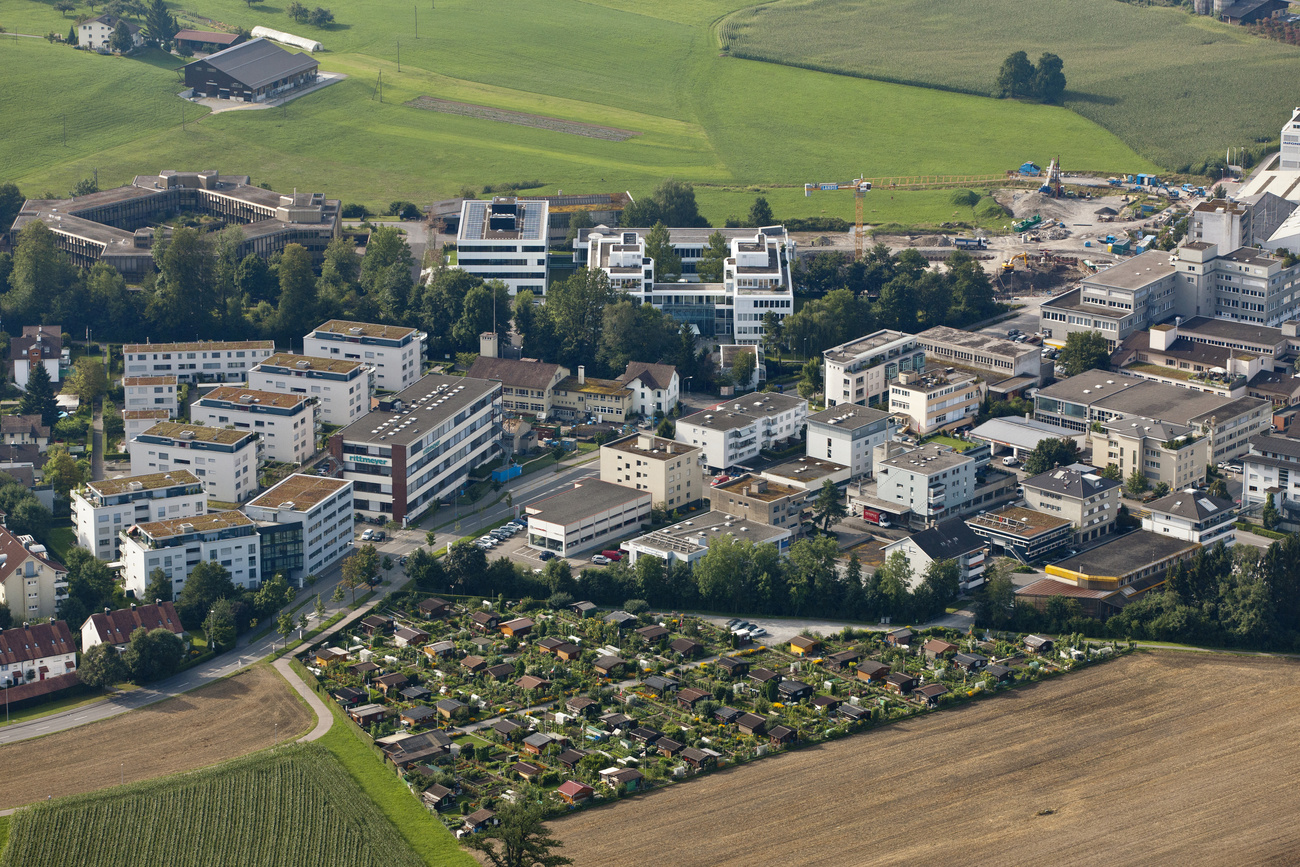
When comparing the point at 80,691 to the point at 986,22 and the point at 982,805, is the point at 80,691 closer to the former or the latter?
the point at 982,805

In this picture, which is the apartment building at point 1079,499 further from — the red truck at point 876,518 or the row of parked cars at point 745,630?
the row of parked cars at point 745,630

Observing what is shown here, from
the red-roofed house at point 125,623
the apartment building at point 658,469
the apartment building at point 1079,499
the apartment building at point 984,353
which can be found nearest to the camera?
the red-roofed house at point 125,623

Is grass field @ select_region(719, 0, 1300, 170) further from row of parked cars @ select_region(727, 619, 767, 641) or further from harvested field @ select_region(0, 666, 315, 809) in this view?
harvested field @ select_region(0, 666, 315, 809)

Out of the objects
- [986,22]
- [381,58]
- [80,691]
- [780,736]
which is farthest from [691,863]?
[986,22]

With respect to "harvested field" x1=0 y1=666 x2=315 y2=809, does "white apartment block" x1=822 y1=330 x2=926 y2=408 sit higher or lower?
higher

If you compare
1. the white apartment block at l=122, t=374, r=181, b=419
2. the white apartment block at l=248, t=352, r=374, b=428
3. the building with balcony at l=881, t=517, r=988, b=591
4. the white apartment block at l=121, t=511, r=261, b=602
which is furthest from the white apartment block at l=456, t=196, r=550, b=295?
the building with balcony at l=881, t=517, r=988, b=591

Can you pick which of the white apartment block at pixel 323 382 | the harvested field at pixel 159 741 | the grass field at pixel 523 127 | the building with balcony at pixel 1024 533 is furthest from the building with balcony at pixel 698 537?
the grass field at pixel 523 127

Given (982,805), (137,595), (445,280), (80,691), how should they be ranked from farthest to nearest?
(445,280) → (137,595) → (80,691) → (982,805)
